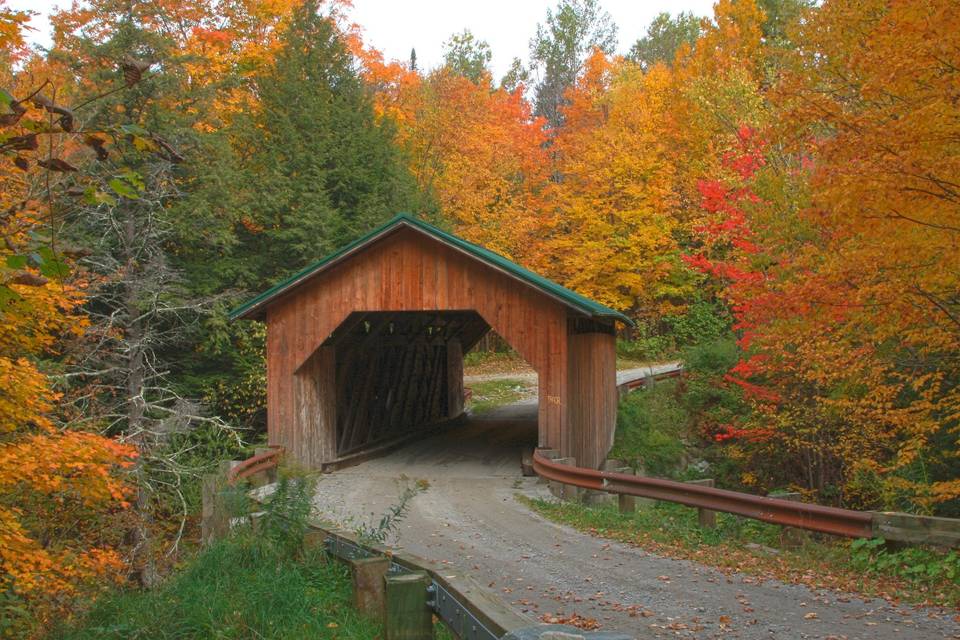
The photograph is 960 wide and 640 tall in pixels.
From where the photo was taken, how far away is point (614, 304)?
30.3m

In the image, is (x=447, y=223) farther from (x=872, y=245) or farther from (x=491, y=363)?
(x=872, y=245)

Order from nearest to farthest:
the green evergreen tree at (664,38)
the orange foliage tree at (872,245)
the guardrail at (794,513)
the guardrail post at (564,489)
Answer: the guardrail at (794,513)
the orange foliage tree at (872,245)
the guardrail post at (564,489)
the green evergreen tree at (664,38)

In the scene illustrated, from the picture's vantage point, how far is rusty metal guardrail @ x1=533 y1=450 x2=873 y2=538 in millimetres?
7105

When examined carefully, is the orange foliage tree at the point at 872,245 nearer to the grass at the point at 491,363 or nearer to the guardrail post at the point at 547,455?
the guardrail post at the point at 547,455

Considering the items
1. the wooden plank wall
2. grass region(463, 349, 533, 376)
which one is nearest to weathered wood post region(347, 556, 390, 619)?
the wooden plank wall

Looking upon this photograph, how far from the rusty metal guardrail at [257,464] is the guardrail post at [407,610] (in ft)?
20.6

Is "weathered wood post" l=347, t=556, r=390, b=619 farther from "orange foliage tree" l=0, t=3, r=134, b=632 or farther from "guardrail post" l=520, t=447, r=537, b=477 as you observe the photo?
"guardrail post" l=520, t=447, r=537, b=477

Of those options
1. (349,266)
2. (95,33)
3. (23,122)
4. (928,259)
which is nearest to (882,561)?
(928,259)

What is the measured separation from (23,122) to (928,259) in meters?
8.12

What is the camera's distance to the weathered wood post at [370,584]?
17.2 feet

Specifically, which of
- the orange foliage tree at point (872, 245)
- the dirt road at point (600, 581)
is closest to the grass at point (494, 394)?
the orange foliage tree at point (872, 245)

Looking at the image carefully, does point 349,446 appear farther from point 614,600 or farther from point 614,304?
point 614,304

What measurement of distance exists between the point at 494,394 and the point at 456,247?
51.2 ft

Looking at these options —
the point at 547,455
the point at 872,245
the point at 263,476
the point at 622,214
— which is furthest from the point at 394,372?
the point at 622,214
